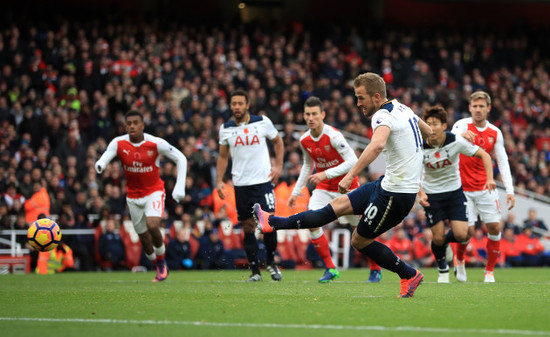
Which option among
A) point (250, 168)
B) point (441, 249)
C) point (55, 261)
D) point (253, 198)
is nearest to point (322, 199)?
point (253, 198)

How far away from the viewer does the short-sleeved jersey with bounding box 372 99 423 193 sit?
855 cm

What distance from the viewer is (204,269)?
19.3 metres

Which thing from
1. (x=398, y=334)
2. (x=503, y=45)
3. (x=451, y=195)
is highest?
(x=503, y=45)

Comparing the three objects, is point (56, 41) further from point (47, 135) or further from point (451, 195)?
point (451, 195)

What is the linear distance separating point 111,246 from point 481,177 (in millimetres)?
8832

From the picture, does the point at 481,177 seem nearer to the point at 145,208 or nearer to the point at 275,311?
the point at 145,208

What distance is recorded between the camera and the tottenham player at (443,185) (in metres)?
12.2

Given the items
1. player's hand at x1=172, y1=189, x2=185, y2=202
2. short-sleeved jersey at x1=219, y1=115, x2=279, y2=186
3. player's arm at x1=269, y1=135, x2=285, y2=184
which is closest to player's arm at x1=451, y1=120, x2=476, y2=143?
player's arm at x1=269, y1=135, x2=285, y2=184

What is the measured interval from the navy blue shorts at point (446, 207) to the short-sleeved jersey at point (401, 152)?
12.6ft

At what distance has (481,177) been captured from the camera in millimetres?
13375

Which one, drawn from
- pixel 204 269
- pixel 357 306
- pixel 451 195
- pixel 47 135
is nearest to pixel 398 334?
pixel 357 306

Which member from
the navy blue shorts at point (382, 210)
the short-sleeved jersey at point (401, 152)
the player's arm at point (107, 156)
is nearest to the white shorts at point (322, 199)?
the player's arm at point (107, 156)

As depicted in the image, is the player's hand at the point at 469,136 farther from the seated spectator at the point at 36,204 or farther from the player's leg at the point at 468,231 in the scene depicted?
the seated spectator at the point at 36,204

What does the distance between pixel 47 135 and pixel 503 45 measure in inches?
756
